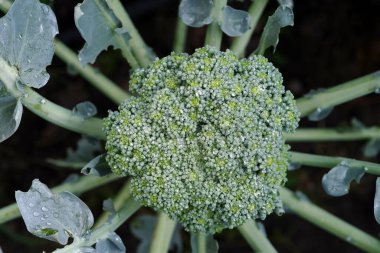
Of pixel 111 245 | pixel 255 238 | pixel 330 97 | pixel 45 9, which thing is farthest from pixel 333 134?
pixel 45 9

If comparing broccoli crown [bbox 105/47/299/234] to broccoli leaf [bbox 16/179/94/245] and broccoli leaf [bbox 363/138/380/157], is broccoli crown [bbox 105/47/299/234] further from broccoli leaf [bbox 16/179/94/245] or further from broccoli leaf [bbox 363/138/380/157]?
broccoli leaf [bbox 363/138/380/157]

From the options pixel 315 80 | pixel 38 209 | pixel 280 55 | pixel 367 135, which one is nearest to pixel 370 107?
pixel 315 80

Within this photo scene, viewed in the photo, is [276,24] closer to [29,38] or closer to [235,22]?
[235,22]

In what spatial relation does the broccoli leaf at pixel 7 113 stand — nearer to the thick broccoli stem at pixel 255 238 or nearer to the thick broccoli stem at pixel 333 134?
the thick broccoli stem at pixel 255 238

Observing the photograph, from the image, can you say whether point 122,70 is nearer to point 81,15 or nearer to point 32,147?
point 32,147

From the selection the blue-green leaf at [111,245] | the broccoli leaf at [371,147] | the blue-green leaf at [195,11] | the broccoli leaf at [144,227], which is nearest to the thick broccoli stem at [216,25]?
the blue-green leaf at [195,11]

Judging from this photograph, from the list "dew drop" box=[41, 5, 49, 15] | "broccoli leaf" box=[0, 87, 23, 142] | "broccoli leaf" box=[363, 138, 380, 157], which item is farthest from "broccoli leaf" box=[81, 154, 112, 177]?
"broccoli leaf" box=[363, 138, 380, 157]
